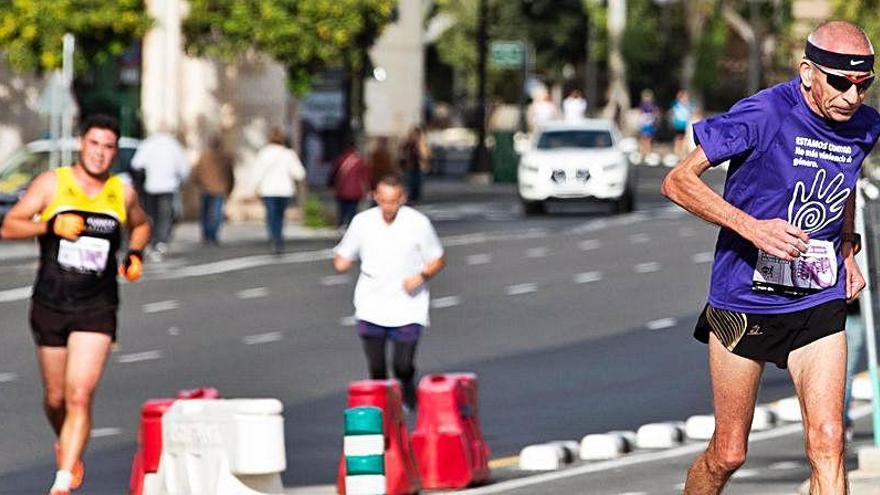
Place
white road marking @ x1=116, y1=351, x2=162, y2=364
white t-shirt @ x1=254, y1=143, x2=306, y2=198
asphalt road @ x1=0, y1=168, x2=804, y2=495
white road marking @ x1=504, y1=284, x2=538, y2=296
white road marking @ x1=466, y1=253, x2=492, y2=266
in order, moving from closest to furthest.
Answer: asphalt road @ x1=0, y1=168, x2=804, y2=495 < white road marking @ x1=116, y1=351, x2=162, y2=364 < white road marking @ x1=504, y1=284, x2=538, y2=296 < white road marking @ x1=466, y1=253, x2=492, y2=266 < white t-shirt @ x1=254, y1=143, x2=306, y2=198

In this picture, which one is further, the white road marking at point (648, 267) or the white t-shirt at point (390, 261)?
the white road marking at point (648, 267)

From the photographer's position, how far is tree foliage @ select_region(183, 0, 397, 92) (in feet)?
123

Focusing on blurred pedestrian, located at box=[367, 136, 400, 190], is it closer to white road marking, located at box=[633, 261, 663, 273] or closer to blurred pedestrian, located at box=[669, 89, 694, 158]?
white road marking, located at box=[633, 261, 663, 273]

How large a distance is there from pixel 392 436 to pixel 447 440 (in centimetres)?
83

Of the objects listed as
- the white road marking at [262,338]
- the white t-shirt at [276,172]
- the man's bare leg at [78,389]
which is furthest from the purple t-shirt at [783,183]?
the white t-shirt at [276,172]

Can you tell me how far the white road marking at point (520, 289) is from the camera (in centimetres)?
A: 2684

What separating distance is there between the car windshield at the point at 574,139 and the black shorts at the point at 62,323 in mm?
31203

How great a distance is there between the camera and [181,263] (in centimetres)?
3083

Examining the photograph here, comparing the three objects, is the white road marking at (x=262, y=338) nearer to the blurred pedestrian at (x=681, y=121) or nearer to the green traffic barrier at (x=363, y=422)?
the green traffic barrier at (x=363, y=422)

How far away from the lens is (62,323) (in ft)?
37.7

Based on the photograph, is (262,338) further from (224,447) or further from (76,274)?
(224,447)

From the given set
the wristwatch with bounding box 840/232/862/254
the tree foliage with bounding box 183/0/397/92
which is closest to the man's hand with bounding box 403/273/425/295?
the wristwatch with bounding box 840/232/862/254

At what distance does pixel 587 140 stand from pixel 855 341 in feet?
93.1

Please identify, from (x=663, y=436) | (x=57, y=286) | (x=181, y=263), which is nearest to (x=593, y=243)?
(x=181, y=263)
